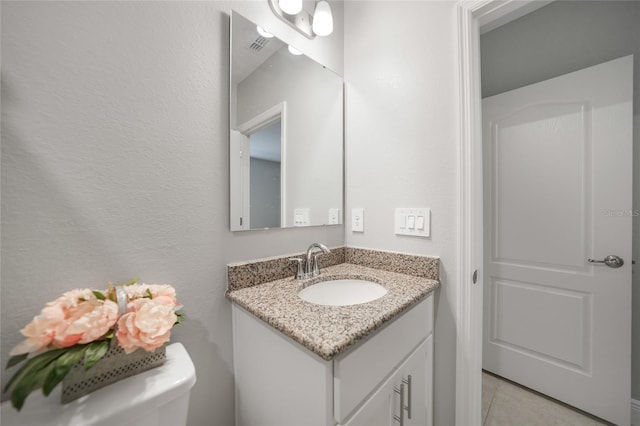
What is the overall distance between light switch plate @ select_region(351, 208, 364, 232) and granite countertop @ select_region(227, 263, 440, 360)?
29 cm

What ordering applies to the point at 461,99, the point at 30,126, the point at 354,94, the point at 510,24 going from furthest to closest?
the point at 510,24
the point at 354,94
the point at 461,99
the point at 30,126

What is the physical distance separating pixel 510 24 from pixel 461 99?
137 centimetres

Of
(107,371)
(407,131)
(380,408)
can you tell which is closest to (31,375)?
(107,371)

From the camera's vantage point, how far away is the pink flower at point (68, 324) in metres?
0.47

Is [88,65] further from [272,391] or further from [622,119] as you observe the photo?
[622,119]

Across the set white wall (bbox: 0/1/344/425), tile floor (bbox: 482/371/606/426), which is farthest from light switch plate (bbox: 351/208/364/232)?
tile floor (bbox: 482/371/606/426)

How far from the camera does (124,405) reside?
1.69ft

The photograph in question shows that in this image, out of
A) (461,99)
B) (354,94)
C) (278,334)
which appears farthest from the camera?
(354,94)

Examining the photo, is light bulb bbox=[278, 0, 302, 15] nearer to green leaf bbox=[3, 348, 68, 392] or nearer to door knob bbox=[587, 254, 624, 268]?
green leaf bbox=[3, 348, 68, 392]

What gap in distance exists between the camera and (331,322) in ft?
2.14

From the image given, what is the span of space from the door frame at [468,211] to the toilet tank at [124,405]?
3.30 ft

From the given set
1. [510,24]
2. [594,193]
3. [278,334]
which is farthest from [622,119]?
[278,334]

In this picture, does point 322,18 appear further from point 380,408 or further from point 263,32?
point 380,408

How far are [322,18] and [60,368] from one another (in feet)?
4.84
